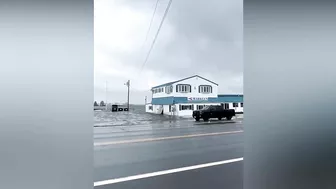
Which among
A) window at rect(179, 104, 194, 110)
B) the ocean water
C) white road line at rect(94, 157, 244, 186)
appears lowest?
white road line at rect(94, 157, 244, 186)

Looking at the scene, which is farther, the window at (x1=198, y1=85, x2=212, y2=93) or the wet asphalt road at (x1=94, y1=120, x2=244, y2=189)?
the window at (x1=198, y1=85, x2=212, y2=93)

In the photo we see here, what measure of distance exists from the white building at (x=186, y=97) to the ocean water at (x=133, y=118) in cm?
11

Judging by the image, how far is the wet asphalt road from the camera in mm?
1853

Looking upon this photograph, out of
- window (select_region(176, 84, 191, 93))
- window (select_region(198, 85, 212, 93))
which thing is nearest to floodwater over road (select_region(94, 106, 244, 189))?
window (select_region(176, 84, 191, 93))

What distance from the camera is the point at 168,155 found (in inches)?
97.9

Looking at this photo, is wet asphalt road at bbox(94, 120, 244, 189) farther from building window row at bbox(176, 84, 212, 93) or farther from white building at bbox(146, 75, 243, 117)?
building window row at bbox(176, 84, 212, 93)

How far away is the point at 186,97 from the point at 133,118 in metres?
0.94

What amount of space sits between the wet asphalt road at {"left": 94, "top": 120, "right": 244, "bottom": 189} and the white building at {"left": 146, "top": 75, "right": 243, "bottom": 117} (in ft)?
1.28

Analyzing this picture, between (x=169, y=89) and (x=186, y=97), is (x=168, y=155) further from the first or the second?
(x=186, y=97)

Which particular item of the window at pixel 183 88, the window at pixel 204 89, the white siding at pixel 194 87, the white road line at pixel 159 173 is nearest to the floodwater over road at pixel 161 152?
the white road line at pixel 159 173

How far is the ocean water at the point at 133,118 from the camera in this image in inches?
92.8

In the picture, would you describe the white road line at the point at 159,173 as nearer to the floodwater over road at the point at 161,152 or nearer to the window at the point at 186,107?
the floodwater over road at the point at 161,152
